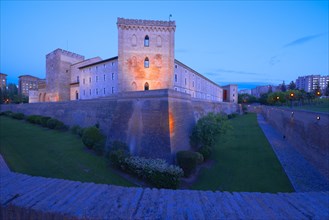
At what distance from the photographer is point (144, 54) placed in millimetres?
25000

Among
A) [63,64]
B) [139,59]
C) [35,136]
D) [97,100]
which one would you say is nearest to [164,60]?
[139,59]

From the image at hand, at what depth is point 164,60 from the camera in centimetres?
2530

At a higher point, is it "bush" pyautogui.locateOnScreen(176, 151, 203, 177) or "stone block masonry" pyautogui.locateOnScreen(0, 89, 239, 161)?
"stone block masonry" pyautogui.locateOnScreen(0, 89, 239, 161)

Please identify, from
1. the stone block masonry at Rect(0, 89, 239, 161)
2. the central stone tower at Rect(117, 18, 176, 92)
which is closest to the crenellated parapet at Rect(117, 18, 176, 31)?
the central stone tower at Rect(117, 18, 176, 92)

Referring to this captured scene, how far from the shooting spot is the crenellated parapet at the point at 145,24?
2433 centimetres

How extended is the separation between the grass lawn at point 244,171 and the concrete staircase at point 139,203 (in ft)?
28.6

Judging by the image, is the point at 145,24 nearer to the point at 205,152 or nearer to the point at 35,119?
the point at 205,152

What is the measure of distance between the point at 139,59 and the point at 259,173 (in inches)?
756

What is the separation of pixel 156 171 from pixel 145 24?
2078 centimetres

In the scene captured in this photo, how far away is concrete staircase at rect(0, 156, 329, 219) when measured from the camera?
6.22 feet

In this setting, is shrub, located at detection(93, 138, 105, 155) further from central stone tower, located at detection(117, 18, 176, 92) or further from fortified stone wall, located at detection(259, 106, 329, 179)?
fortified stone wall, located at detection(259, 106, 329, 179)

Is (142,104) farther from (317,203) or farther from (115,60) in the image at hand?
(115,60)

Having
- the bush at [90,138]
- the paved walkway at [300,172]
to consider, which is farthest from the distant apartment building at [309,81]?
the bush at [90,138]

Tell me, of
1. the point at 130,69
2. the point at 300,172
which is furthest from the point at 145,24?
the point at 300,172
